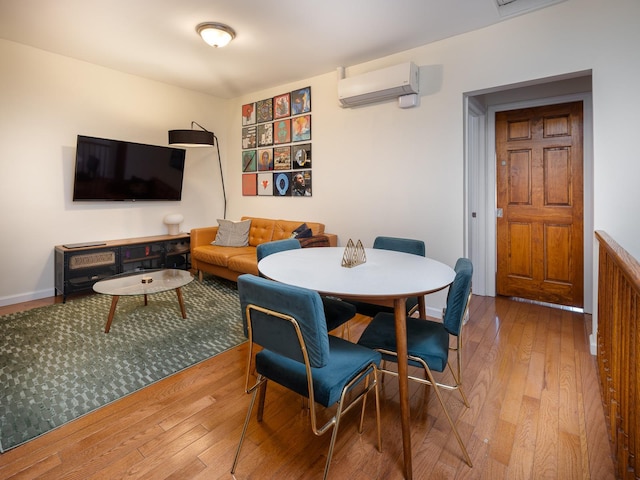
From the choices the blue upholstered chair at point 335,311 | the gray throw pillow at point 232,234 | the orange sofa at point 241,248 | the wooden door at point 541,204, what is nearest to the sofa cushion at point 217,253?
the orange sofa at point 241,248

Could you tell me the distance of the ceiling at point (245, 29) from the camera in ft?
8.75

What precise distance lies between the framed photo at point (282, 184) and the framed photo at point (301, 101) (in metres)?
0.83

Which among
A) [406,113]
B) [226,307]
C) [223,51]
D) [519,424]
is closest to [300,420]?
[519,424]

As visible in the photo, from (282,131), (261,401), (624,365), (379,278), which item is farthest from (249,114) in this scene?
(624,365)

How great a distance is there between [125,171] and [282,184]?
78.4 inches

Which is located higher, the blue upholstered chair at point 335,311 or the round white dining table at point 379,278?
the round white dining table at point 379,278

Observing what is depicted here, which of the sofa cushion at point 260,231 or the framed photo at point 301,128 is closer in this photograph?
the framed photo at point 301,128

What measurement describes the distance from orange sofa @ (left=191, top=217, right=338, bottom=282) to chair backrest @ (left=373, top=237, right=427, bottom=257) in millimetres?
1030

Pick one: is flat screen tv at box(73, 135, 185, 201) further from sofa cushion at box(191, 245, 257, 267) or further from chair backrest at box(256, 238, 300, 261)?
chair backrest at box(256, 238, 300, 261)

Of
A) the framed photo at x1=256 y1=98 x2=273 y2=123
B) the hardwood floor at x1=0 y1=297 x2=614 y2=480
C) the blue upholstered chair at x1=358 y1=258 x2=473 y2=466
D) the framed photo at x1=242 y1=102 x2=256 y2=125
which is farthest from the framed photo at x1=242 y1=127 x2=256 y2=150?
the blue upholstered chair at x1=358 y1=258 x2=473 y2=466

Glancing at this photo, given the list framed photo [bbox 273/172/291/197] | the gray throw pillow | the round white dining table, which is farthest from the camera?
framed photo [bbox 273/172/291/197]

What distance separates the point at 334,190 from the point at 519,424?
2976 mm

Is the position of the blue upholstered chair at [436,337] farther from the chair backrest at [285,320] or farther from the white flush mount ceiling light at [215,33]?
the white flush mount ceiling light at [215,33]

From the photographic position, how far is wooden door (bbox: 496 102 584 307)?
3.44m
